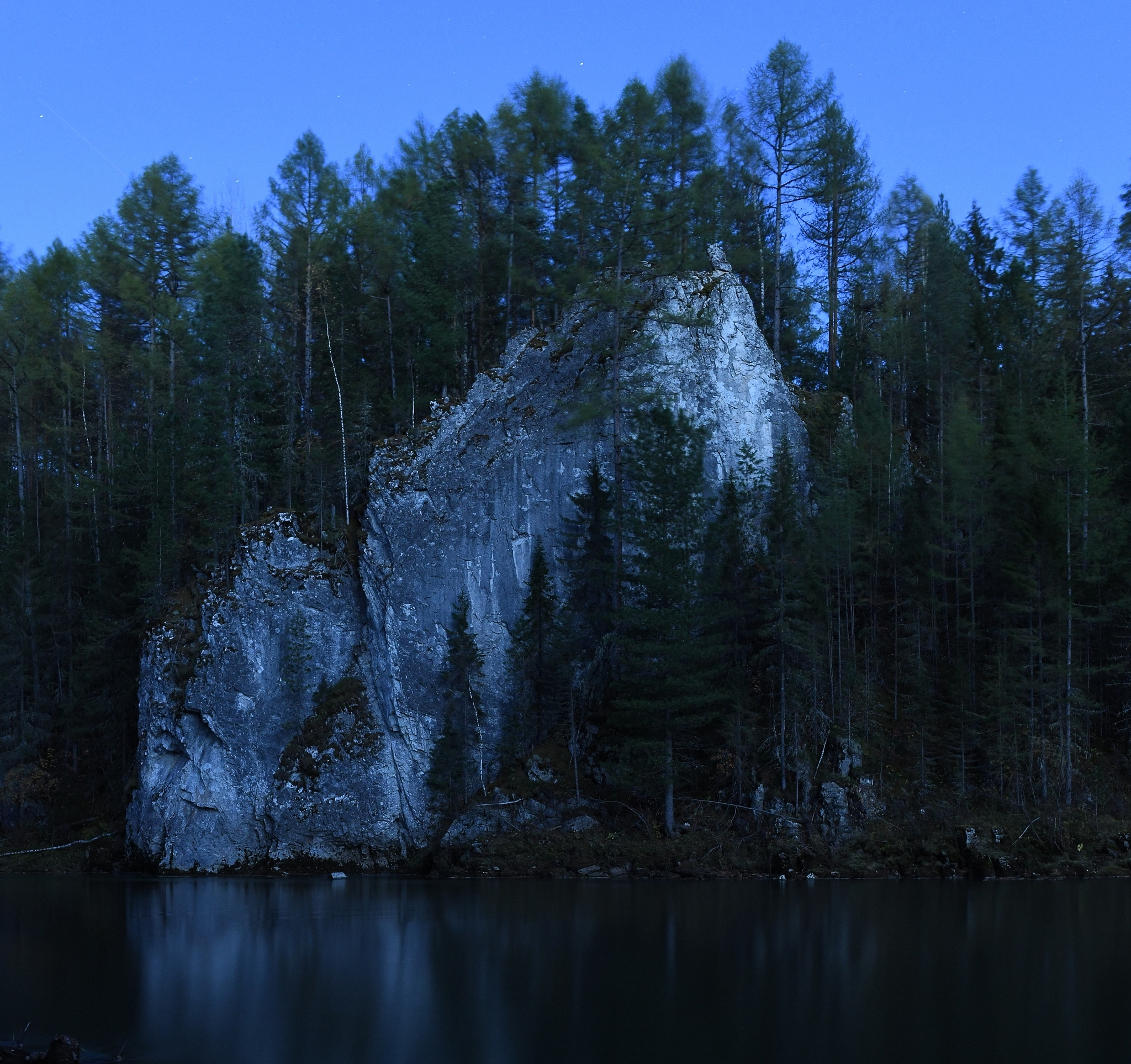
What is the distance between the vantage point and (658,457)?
3538 centimetres

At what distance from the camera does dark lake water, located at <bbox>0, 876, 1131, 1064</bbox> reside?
13297mm

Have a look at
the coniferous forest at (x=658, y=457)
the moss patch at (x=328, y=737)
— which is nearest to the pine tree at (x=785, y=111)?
the coniferous forest at (x=658, y=457)

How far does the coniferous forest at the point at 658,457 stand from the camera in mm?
33875

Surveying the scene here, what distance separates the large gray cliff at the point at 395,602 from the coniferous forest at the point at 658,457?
4.24 ft

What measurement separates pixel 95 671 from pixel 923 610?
32978 millimetres

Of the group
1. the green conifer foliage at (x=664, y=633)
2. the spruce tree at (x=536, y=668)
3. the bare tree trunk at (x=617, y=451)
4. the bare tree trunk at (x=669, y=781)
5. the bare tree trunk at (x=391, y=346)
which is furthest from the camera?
the bare tree trunk at (x=391, y=346)

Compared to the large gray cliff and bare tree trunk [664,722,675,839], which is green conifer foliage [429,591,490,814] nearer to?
the large gray cliff

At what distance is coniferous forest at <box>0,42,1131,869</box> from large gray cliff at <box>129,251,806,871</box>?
1.29 meters

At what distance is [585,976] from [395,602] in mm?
21752

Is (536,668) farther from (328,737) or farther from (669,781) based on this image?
(328,737)

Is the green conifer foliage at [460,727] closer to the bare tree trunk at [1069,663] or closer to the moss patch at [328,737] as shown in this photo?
the moss patch at [328,737]

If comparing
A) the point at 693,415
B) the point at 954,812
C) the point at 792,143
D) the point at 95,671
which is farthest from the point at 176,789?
the point at 792,143

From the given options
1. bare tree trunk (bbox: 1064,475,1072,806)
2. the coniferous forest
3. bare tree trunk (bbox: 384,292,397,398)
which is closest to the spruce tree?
the coniferous forest

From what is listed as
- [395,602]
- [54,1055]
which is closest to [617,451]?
[395,602]
